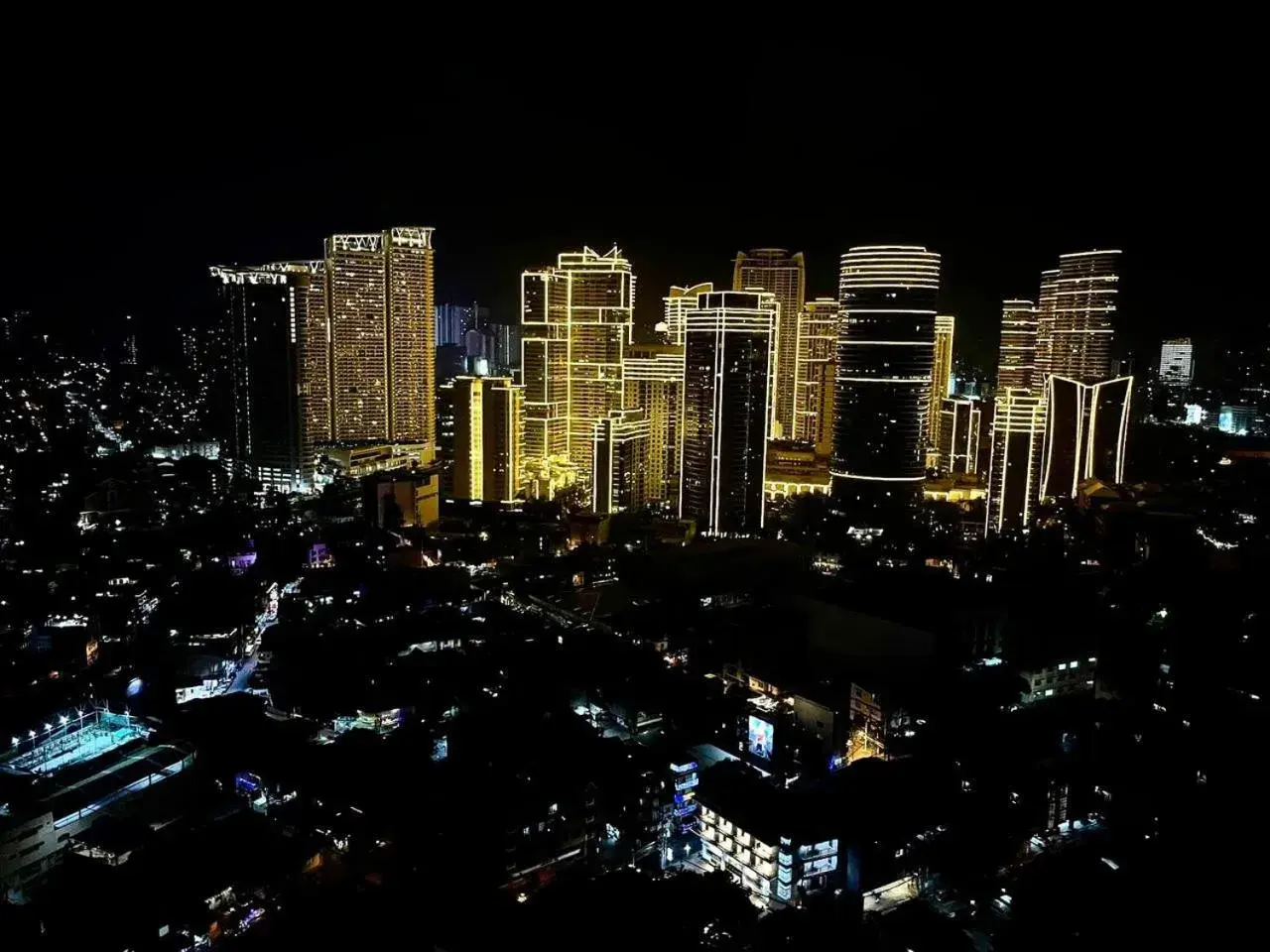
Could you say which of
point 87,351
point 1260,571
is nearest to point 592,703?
point 1260,571

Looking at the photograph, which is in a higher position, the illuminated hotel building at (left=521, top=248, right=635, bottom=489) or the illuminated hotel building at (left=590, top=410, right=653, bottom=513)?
the illuminated hotel building at (left=521, top=248, right=635, bottom=489)

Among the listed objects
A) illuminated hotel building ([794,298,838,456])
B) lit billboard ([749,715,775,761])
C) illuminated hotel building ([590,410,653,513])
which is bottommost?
lit billboard ([749,715,775,761])

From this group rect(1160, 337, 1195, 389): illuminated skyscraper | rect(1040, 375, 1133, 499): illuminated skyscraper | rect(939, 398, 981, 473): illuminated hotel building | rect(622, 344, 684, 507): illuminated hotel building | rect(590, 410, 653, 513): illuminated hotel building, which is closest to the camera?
rect(1040, 375, 1133, 499): illuminated skyscraper

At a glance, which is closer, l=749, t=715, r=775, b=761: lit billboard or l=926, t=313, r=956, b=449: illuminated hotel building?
l=749, t=715, r=775, b=761: lit billboard

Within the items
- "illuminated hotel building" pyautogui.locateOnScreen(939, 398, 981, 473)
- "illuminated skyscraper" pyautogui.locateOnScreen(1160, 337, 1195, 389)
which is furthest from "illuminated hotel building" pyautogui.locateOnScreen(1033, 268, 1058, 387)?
"illuminated skyscraper" pyautogui.locateOnScreen(1160, 337, 1195, 389)

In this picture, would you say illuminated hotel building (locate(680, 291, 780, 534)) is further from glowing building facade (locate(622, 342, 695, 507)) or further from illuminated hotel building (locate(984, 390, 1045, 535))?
illuminated hotel building (locate(984, 390, 1045, 535))
